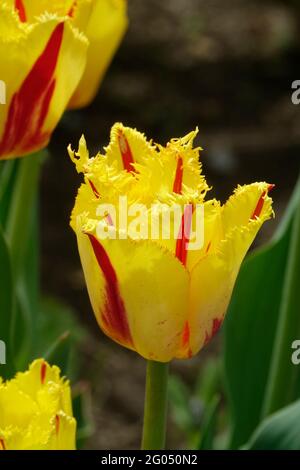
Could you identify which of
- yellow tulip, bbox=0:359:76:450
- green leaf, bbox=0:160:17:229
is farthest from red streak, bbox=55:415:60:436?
green leaf, bbox=0:160:17:229

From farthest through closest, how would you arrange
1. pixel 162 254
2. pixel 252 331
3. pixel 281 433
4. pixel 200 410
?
pixel 200 410
pixel 252 331
pixel 281 433
pixel 162 254

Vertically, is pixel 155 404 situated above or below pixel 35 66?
below

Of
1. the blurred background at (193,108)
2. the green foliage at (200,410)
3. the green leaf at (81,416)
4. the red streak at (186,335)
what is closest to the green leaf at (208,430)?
the green foliage at (200,410)

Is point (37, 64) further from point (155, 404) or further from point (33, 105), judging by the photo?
point (155, 404)

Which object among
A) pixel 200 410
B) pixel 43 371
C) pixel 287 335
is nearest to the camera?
pixel 43 371

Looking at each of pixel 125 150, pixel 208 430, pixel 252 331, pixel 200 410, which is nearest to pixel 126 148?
pixel 125 150
